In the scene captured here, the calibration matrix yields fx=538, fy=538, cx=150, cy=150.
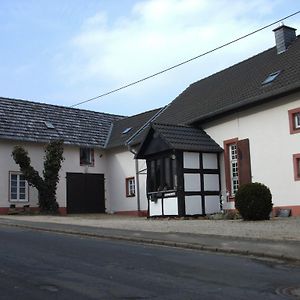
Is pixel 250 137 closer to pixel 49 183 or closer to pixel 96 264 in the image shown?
pixel 49 183

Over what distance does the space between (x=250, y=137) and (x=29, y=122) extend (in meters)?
15.4

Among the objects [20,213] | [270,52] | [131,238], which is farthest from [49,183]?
[131,238]

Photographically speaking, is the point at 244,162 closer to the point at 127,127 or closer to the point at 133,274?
the point at 127,127

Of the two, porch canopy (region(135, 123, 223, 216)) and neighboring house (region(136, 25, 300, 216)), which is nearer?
neighboring house (region(136, 25, 300, 216))

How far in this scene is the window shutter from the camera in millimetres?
25250

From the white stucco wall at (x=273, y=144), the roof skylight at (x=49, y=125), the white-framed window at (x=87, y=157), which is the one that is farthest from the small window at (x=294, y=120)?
the roof skylight at (x=49, y=125)

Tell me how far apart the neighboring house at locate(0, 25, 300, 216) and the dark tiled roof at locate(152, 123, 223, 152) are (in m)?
0.06

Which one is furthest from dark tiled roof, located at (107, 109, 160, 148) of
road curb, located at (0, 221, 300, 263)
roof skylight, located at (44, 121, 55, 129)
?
road curb, located at (0, 221, 300, 263)

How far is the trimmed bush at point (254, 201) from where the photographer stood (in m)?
20.4

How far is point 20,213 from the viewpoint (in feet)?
103

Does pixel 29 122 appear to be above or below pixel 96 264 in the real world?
above

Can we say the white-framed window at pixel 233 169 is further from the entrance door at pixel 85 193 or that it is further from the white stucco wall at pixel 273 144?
the entrance door at pixel 85 193

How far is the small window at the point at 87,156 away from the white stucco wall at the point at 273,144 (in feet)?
42.1

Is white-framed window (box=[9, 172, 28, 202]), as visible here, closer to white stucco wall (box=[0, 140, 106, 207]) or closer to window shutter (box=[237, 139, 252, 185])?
white stucco wall (box=[0, 140, 106, 207])
